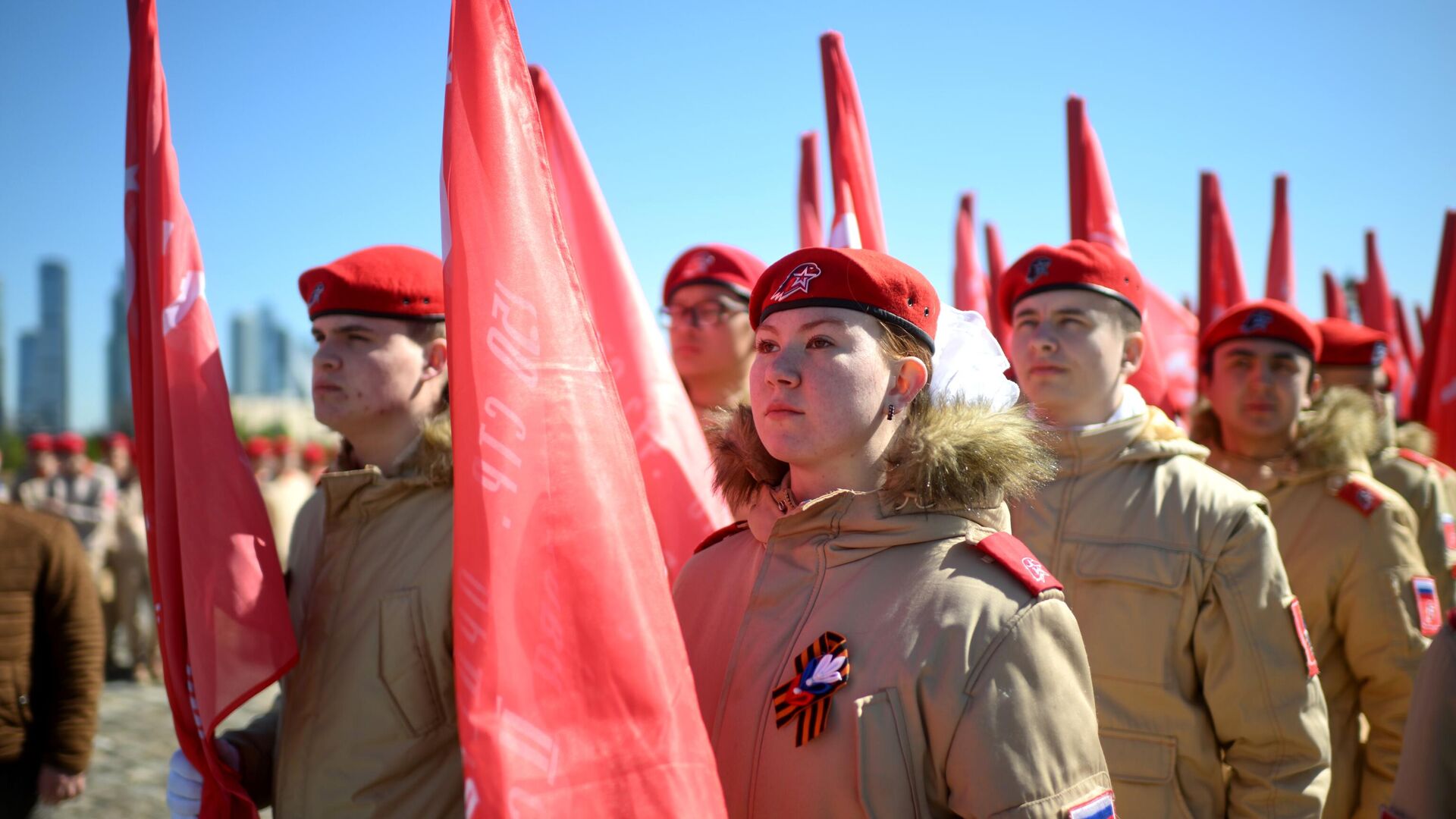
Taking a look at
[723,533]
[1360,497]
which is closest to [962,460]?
[723,533]

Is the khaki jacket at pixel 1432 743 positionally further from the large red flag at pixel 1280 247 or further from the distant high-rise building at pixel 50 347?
the distant high-rise building at pixel 50 347

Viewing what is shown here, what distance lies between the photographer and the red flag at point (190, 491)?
2.62m

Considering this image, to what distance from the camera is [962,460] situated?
7.00 ft

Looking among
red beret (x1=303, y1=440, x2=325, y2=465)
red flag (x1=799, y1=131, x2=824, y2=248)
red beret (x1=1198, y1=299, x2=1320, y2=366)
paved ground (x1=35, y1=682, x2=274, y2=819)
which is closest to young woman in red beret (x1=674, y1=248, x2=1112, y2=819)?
red flag (x1=799, y1=131, x2=824, y2=248)

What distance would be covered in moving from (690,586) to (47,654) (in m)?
2.81

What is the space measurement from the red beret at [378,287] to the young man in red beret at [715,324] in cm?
165

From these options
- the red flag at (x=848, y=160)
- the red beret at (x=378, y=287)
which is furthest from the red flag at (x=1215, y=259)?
the red beret at (x=378, y=287)

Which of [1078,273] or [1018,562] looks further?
[1078,273]

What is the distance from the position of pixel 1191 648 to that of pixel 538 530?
7.06 feet

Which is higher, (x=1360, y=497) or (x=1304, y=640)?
(x=1360, y=497)

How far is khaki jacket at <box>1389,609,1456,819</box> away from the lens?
2.15 m

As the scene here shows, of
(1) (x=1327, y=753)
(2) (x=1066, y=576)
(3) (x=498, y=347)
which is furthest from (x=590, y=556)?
(1) (x=1327, y=753)

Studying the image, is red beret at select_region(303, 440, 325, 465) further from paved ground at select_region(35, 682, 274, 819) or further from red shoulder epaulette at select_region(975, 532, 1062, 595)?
red shoulder epaulette at select_region(975, 532, 1062, 595)

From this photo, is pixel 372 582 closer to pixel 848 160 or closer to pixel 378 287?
pixel 378 287
